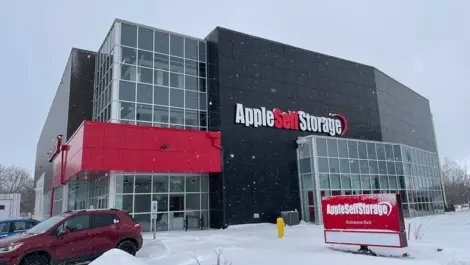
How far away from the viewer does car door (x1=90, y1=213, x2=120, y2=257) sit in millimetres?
11375

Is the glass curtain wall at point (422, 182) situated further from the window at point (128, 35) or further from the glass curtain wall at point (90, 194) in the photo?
the window at point (128, 35)

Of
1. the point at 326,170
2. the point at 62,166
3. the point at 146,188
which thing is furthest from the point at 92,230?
the point at 326,170

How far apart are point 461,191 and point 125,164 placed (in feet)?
248

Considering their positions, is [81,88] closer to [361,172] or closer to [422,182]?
[361,172]

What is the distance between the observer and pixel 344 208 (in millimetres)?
13305

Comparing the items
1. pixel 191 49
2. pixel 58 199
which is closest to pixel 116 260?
pixel 191 49

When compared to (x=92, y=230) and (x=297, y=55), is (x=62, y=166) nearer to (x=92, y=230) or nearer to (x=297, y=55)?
(x=92, y=230)

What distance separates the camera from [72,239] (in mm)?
10859

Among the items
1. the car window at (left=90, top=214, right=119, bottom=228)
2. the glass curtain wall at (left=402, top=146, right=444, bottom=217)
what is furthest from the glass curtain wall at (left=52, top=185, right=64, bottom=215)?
the glass curtain wall at (left=402, top=146, right=444, bottom=217)

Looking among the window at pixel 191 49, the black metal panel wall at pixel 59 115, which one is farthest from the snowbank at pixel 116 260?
the black metal panel wall at pixel 59 115

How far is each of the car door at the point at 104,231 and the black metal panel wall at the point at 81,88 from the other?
1649cm

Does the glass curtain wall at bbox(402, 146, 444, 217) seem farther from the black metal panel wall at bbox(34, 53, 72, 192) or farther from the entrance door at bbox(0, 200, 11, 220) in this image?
the entrance door at bbox(0, 200, 11, 220)

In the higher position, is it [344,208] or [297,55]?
[297,55]

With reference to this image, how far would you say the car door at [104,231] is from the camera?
11375 millimetres
